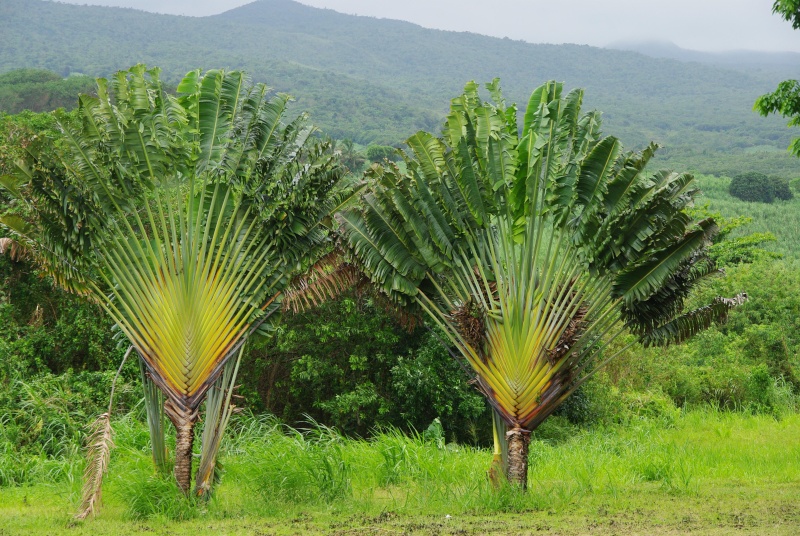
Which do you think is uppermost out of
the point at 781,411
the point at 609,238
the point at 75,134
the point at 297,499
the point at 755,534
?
the point at 75,134

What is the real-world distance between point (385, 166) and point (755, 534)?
541 centimetres

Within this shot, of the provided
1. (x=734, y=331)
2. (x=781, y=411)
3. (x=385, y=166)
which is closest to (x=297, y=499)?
(x=385, y=166)

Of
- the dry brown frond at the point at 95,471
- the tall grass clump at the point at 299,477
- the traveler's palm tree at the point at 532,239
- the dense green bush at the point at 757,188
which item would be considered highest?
the traveler's palm tree at the point at 532,239

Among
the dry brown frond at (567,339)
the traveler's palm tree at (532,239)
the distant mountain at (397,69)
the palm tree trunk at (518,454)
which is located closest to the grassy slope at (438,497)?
the palm tree trunk at (518,454)

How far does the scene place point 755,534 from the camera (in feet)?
22.6

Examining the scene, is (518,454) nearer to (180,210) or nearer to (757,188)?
(180,210)

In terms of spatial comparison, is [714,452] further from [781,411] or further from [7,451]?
[7,451]

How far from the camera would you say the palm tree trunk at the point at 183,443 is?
317 inches

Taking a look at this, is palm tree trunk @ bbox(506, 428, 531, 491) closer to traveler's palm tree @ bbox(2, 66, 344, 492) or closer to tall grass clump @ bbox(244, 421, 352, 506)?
tall grass clump @ bbox(244, 421, 352, 506)

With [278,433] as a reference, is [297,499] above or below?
above

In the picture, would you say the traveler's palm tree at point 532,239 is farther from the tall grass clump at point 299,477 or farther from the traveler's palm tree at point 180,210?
the tall grass clump at point 299,477

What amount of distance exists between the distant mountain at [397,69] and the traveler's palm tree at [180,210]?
63.2 m

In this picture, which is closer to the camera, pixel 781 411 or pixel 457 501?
pixel 457 501

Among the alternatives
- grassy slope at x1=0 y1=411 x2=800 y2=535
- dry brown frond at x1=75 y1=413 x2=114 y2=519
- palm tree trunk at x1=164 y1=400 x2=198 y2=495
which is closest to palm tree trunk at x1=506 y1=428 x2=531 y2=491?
grassy slope at x1=0 y1=411 x2=800 y2=535
